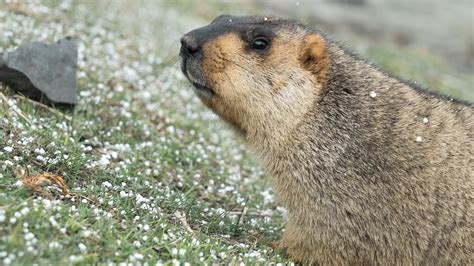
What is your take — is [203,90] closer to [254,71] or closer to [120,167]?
[254,71]

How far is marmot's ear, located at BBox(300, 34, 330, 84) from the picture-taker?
6715 millimetres

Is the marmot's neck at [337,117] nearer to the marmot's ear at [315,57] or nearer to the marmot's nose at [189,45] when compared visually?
the marmot's ear at [315,57]

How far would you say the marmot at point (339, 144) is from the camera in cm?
629

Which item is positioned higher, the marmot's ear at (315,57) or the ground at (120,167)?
the marmot's ear at (315,57)

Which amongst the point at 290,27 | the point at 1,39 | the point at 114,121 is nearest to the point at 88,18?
the point at 1,39

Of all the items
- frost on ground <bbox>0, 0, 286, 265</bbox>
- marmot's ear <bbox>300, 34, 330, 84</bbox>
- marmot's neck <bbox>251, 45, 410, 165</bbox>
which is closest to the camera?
frost on ground <bbox>0, 0, 286, 265</bbox>

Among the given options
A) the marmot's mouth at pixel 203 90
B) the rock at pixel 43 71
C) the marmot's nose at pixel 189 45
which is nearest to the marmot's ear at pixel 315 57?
the marmot's mouth at pixel 203 90

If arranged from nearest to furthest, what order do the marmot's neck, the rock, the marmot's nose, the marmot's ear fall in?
the marmot's nose
the marmot's neck
the marmot's ear
the rock

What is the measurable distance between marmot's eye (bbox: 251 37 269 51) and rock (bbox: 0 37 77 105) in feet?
9.32

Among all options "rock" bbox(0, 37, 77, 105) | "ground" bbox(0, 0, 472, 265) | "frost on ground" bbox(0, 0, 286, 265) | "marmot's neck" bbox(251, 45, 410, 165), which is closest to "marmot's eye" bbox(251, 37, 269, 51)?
"marmot's neck" bbox(251, 45, 410, 165)

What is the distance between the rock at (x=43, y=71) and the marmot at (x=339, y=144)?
246 centimetres

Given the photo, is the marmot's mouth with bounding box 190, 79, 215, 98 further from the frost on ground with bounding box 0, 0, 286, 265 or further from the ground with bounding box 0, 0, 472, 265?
the frost on ground with bounding box 0, 0, 286, 265

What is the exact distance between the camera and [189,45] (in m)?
6.46

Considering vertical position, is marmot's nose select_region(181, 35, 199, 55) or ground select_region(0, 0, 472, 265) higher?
marmot's nose select_region(181, 35, 199, 55)
